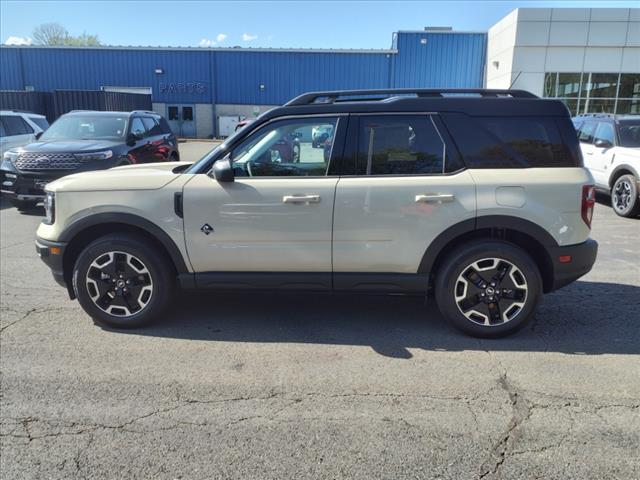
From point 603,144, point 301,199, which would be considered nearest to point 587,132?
point 603,144

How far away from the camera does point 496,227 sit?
3932mm

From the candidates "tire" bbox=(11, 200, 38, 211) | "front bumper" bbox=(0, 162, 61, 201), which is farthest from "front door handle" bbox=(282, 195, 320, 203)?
"tire" bbox=(11, 200, 38, 211)

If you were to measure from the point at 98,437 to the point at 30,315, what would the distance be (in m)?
2.33

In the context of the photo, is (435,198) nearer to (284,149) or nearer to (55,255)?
(284,149)

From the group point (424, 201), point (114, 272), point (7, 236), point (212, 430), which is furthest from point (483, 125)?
point (7, 236)

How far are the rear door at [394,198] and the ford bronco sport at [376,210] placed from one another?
0.01 metres

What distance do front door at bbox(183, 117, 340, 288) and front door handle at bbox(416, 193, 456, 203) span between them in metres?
0.67

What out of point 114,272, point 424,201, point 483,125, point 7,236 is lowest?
point 7,236

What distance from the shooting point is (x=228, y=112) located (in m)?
38.1

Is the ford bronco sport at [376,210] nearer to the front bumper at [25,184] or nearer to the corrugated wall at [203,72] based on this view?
the front bumper at [25,184]

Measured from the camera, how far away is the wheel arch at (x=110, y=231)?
411 cm

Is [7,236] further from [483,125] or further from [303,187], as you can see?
[483,125]

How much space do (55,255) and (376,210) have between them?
2681mm

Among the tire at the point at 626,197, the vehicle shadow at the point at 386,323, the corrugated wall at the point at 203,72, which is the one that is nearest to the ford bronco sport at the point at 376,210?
the vehicle shadow at the point at 386,323
